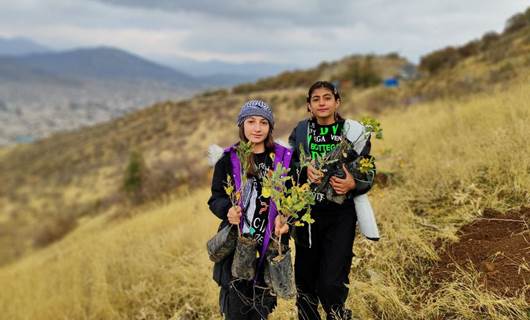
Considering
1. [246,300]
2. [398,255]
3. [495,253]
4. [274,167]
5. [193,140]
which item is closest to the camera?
[274,167]

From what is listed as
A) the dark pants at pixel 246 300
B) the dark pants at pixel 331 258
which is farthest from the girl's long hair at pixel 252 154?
the dark pants at pixel 246 300

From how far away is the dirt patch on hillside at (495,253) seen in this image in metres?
2.27

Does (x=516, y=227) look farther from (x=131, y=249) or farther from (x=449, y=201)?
(x=131, y=249)

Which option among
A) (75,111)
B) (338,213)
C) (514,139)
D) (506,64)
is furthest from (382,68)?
(75,111)

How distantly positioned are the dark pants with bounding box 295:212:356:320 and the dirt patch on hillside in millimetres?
710

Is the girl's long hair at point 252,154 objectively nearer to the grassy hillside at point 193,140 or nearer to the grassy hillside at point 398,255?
the grassy hillside at point 398,255

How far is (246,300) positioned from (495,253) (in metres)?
1.66

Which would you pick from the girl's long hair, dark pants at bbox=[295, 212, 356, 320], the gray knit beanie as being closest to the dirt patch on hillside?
dark pants at bbox=[295, 212, 356, 320]

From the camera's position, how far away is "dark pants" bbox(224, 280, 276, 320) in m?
2.37

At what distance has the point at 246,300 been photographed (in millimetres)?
2385

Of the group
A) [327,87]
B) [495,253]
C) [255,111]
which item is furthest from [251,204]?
[495,253]

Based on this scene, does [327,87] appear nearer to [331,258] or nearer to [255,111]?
[255,111]

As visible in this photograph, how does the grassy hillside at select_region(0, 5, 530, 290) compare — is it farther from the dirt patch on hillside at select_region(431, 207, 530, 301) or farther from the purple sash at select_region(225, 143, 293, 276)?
the purple sash at select_region(225, 143, 293, 276)

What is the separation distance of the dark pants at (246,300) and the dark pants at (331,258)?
31 cm
